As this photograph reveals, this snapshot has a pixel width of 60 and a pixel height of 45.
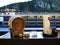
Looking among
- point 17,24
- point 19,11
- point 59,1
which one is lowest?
point 17,24

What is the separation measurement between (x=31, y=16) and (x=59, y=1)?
1.53ft

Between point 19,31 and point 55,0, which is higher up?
point 55,0

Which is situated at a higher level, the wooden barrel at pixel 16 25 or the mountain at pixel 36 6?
the mountain at pixel 36 6

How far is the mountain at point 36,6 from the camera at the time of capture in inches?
85.6

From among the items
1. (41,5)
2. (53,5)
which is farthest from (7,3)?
(53,5)

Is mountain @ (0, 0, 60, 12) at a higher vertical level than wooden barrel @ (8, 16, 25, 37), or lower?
Result: higher

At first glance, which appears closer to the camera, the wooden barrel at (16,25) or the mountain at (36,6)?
the wooden barrel at (16,25)

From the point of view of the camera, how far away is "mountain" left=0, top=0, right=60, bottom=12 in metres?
2.17

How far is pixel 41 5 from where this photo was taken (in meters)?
2.19

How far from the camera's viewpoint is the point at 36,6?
218cm

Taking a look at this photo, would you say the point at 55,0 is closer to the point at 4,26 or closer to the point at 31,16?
the point at 31,16

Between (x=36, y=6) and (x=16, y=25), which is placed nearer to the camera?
(x=16, y=25)

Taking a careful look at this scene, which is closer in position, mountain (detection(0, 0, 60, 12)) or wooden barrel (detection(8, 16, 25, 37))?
wooden barrel (detection(8, 16, 25, 37))
